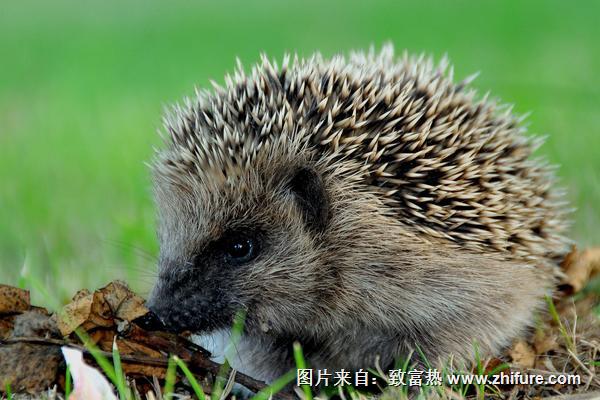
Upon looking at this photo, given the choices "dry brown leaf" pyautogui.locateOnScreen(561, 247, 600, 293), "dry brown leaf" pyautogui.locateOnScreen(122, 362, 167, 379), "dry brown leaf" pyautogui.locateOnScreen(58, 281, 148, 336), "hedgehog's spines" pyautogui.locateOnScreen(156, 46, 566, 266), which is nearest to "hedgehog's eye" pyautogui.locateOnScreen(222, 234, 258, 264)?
"hedgehog's spines" pyautogui.locateOnScreen(156, 46, 566, 266)

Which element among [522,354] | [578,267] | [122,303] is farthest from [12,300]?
[578,267]

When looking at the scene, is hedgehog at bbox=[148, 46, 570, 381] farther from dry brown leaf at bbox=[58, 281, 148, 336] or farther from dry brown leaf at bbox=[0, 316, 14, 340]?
dry brown leaf at bbox=[0, 316, 14, 340]

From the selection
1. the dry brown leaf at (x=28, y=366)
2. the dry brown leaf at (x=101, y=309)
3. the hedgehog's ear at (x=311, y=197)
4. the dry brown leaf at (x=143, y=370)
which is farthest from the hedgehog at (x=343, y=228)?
the dry brown leaf at (x=28, y=366)

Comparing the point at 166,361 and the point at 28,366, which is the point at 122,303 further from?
the point at 28,366

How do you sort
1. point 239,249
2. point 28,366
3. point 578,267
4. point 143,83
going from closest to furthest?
point 28,366 < point 239,249 < point 578,267 < point 143,83

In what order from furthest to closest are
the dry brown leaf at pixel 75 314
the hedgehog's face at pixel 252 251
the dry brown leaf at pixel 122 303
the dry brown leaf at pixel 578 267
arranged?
1. the dry brown leaf at pixel 578 267
2. the hedgehog's face at pixel 252 251
3. the dry brown leaf at pixel 122 303
4. the dry brown leaf at pixel 75 314

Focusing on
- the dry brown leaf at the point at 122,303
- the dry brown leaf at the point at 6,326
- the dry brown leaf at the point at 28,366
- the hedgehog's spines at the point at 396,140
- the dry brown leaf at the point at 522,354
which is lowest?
the dry brown leaf at the point at 28,366

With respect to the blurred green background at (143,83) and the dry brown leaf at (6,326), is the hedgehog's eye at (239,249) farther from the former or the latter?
the dry brown leaf at (6,326)
